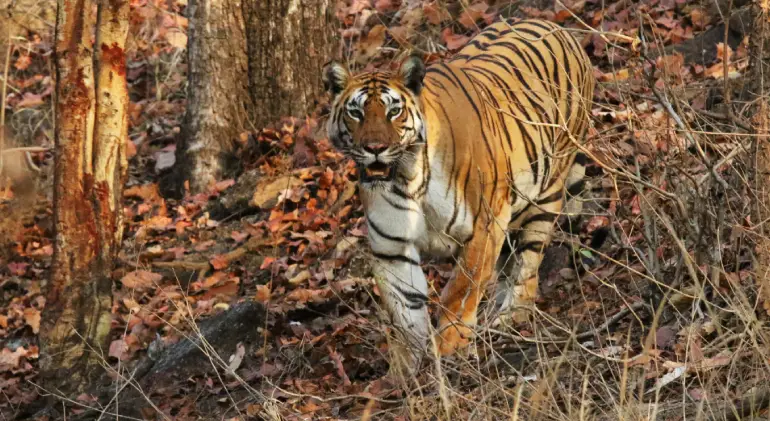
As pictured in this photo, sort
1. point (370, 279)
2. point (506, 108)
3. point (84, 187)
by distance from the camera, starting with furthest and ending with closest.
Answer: point (370, 279)
point (84, 187)
point (506, 108)

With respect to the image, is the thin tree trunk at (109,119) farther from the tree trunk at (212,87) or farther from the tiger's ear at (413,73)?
the tree trunk at (212,87)

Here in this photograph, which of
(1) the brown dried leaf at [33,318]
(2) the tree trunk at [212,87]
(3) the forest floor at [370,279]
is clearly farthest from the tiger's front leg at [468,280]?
(2) the tree trunk at [212,87]

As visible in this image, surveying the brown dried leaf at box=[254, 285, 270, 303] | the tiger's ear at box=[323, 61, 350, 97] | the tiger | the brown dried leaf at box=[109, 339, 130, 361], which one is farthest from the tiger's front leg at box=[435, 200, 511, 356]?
the brown dried leaf at box=[109, 339, 130, 361]

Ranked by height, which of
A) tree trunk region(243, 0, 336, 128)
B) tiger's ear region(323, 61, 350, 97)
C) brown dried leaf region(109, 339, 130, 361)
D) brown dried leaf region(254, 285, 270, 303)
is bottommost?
brown dried leaf region(109, 339, 130, 361)

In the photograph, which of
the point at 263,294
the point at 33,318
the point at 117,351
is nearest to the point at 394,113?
the point at 263,294

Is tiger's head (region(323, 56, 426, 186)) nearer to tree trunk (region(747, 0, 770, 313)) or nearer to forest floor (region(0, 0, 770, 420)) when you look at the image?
forest floor (region(0, 0, 770, 420))

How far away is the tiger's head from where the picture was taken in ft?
17.1

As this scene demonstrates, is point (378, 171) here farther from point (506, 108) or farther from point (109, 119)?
point (109, 119)

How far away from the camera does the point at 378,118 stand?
5.26 meters

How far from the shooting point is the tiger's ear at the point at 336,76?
5.47 meters

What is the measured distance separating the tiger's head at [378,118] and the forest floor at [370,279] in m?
0.64

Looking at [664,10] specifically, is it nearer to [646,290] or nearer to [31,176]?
[646,290]

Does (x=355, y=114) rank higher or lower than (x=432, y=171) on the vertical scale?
higher

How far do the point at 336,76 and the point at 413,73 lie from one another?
370 mm
